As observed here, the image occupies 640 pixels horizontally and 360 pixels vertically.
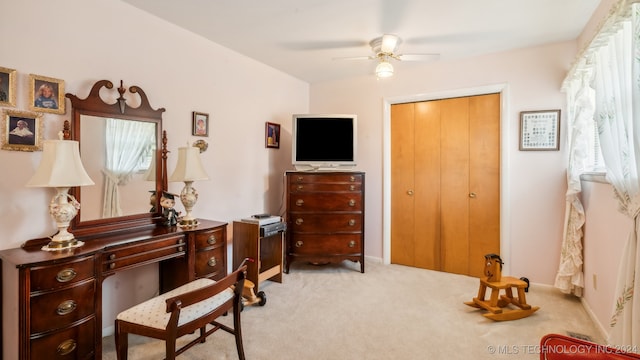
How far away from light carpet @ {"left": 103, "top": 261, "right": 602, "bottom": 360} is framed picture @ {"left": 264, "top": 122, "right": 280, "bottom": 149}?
1.61 metres

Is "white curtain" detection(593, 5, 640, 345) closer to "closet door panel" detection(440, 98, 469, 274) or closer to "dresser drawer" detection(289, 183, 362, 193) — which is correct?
"closet door panel" detection(440, 98, 469, 274)

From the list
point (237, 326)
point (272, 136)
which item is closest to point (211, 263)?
point (237, 326)

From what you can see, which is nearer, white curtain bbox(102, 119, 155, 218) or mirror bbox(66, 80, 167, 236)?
mirror bbox(66, 80, 167, 236)

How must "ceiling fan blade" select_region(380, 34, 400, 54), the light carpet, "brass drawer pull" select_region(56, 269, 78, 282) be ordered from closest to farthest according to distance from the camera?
"brass drawer pull" select_region(56, 269, 78, 282)
the light carpet
"ceiling fan blade" select_region(380, 34, 400, 54)

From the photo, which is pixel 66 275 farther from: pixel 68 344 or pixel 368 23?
pixel 368 23

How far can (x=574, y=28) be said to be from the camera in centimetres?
263

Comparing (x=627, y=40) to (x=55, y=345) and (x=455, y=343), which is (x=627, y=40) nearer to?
(x=455, y=343)

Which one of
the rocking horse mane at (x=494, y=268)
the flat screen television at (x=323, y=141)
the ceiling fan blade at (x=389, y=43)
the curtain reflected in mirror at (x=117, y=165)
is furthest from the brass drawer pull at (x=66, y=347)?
the ceiling fan blade at (x=389, y=43)

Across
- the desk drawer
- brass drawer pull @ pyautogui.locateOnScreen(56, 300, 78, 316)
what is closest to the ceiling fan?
the desk drawer

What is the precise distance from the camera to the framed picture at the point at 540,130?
116 inches

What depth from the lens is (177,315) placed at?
141cm

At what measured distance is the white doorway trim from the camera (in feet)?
10.4

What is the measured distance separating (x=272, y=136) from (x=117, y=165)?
1.82m

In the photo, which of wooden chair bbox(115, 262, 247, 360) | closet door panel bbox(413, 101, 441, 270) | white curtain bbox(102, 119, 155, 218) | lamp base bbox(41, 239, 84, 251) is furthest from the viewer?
closet door panel bbox(413, 101, 441, 270)
